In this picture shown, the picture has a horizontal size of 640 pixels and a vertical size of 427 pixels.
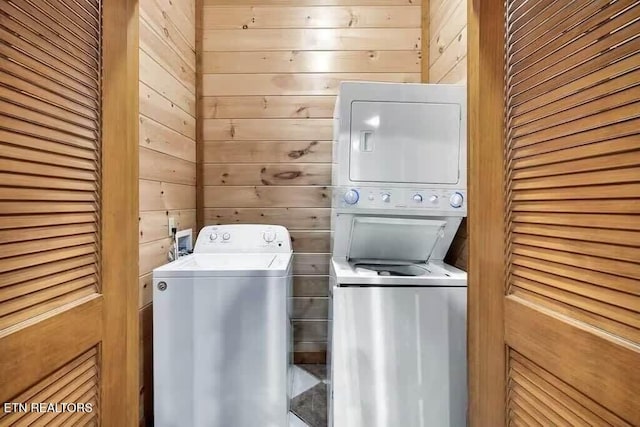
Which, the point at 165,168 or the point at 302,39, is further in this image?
the point at 302,39

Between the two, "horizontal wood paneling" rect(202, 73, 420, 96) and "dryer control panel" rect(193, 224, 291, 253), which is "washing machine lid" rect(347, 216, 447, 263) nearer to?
"dryer control panel" rect(193, 224, 291, 253)

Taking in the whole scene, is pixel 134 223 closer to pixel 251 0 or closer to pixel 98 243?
pixel 98 243

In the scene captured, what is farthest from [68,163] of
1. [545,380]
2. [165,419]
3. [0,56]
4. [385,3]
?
[385,3]

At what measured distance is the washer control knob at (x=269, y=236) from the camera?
7.07 ft

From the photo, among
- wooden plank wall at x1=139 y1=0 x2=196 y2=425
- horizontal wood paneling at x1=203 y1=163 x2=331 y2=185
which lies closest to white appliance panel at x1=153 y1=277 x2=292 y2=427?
wooden plank wall at x1=139 y1=0 x2=196 y2=425

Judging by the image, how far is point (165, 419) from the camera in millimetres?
1541

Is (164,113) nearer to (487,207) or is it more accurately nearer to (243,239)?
(243,239)

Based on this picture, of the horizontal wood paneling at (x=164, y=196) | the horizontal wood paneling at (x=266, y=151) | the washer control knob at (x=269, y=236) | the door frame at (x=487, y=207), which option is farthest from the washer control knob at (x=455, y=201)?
the horizontal wood paneling at (x=164, y=196)

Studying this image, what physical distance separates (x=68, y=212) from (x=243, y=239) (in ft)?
4.21

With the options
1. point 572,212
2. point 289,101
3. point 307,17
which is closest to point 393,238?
point 572,212

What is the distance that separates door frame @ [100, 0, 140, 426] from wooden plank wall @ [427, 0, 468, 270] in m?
1.58

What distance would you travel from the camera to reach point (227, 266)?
1692 mm

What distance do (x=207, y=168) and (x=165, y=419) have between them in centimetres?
160

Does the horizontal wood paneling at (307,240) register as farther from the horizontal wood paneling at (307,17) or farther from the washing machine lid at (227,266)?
the horizontal wood paneling at (307,17)
